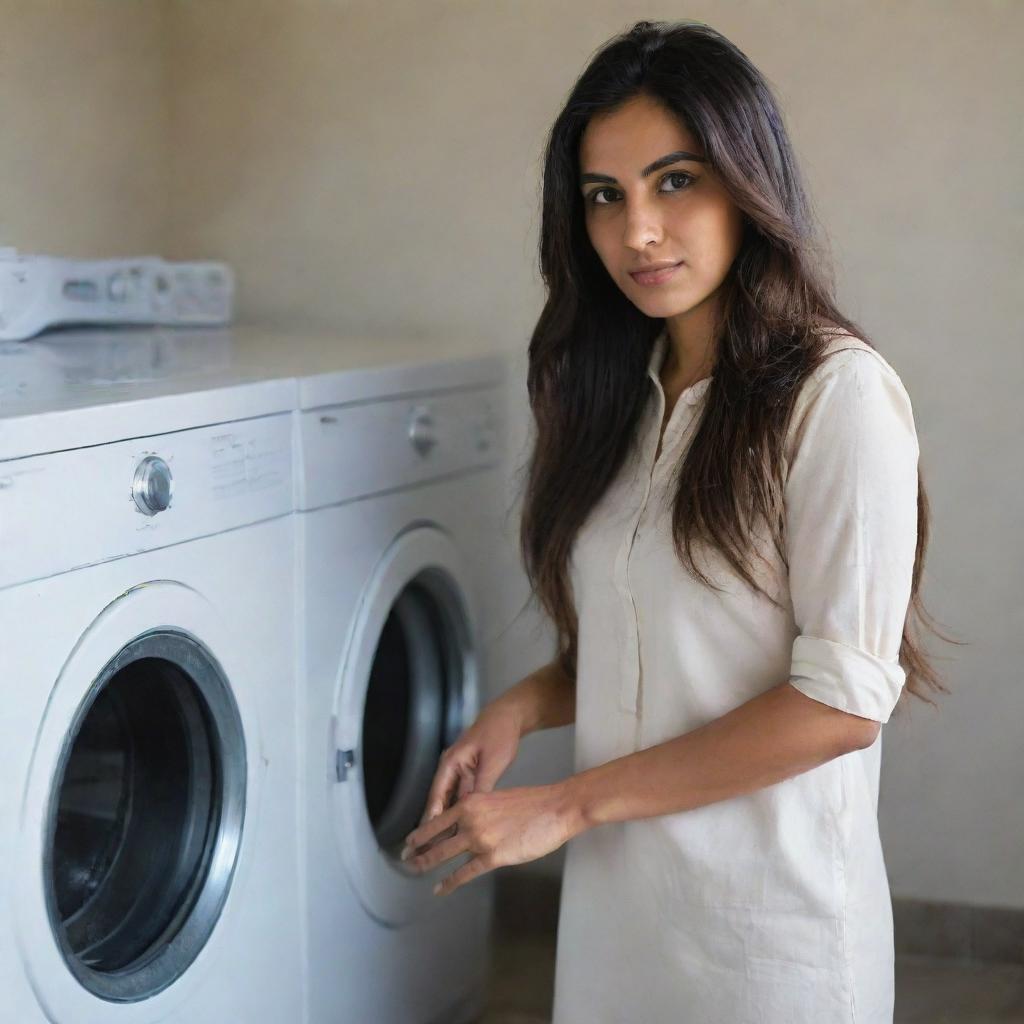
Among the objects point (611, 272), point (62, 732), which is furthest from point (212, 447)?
point (611, 272)

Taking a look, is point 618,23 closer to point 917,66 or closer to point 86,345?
point 917,66

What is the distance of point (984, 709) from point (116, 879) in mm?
1434

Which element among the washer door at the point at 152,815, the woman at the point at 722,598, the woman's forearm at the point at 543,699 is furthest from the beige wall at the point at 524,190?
the washer door at the point at 152,815

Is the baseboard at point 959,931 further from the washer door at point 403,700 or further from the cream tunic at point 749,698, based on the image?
the cream tunic at point 749,698

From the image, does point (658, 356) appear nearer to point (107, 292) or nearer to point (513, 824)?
point (513, 824)

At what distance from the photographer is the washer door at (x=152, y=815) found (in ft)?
4.53

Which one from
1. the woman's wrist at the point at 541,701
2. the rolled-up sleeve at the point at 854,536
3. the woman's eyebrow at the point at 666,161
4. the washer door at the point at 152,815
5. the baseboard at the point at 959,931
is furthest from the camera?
the baseboard at the point at 959,931

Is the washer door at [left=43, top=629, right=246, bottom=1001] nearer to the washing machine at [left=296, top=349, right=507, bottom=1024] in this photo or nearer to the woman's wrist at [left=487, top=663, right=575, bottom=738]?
the washing machine at [left=296, top=349, right=507, bottom=1024]

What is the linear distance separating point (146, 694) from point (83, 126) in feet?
3.95

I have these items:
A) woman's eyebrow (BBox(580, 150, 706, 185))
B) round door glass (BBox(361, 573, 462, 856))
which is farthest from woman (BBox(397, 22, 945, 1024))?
round door glass (BBox(361, 573, 462, 856))

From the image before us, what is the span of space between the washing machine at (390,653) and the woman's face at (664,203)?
1.53ft

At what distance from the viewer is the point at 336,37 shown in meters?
2.29

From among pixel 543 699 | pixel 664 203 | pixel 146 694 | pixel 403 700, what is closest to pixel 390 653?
pixel 403 700

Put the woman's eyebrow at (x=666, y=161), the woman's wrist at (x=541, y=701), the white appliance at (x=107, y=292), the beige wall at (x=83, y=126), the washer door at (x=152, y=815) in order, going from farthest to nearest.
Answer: the beige wall at (x=83, y=126) < the white appliance at (x=107, y=292) < the woman's wrist at (x=541, y=701) < the washer door at (x=152, y=815) < the woman's eyebrow at (x=666, y=161)
